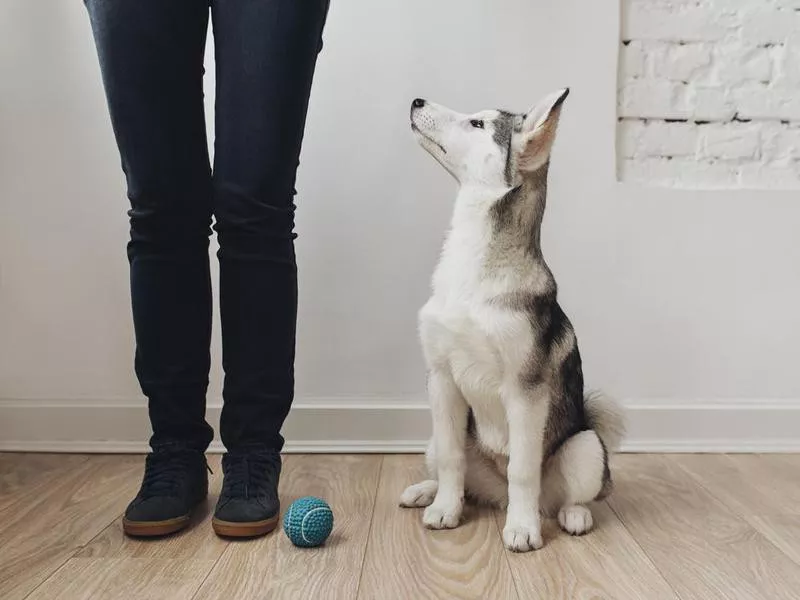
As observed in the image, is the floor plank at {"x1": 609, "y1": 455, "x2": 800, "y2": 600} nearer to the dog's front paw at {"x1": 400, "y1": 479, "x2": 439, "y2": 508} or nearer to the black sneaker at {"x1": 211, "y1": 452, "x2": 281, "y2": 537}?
the dog's front paw at {"x1": 400, "y1": 479, "x2": 439, "y2": 508}

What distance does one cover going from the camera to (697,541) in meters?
1.31

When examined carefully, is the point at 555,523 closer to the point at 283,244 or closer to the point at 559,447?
the point at 559,447

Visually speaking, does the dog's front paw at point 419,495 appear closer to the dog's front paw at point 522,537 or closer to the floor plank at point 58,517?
the dog's front paw at point 522,537

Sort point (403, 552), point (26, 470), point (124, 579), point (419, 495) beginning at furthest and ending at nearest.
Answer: point (26, 470) → point (419, 495) → point (403, 552) → point (124, 579)

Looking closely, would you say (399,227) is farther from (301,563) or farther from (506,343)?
A: (301,563)

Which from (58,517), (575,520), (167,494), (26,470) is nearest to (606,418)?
(575,520)

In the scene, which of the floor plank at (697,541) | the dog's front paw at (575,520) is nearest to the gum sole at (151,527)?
the dog's front paw at (575,520)

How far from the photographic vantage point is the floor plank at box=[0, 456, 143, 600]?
1179 millimetres

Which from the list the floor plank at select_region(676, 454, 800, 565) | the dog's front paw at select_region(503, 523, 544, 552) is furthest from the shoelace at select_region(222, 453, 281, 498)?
the floor plank at select_region(676, 454, 800, 565)

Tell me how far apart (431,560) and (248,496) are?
0.33m

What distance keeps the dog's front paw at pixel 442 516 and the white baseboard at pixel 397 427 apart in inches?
21.9

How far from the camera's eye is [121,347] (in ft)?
6.43

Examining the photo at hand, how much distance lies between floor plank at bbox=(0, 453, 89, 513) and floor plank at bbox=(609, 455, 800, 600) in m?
1.23

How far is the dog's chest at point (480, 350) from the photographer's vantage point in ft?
4.30
